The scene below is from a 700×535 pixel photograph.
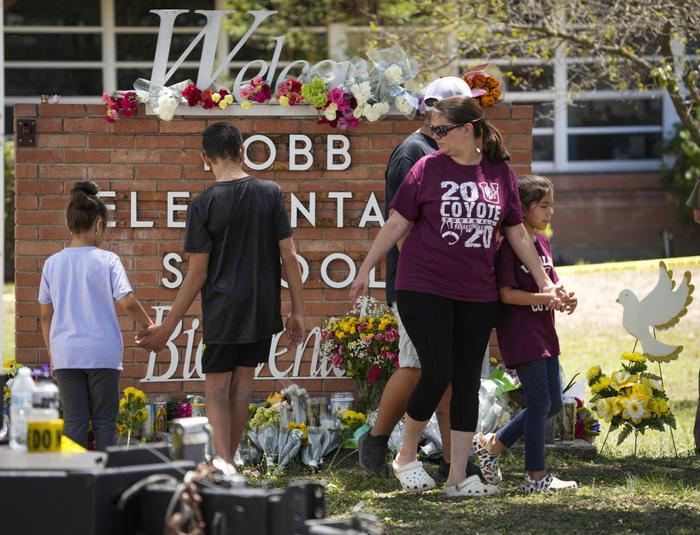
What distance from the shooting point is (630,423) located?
6758 mm

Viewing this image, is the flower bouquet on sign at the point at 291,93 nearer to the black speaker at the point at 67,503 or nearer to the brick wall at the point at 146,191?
the brick wall at the point at 146,191

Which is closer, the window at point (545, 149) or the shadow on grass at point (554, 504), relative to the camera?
the shadow on grass at point (554, 504)

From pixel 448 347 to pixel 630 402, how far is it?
67.2 inches

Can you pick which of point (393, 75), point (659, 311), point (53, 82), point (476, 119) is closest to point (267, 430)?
point (476, 119)

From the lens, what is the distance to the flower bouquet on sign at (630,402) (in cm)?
672

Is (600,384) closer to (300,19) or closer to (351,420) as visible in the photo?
(351,420)

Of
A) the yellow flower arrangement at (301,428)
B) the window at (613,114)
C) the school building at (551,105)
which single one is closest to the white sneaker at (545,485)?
the yellow flower arrangement at (301,428)

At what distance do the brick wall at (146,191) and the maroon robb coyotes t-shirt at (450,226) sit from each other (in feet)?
5.63

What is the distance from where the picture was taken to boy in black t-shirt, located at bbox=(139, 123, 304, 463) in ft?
18.4

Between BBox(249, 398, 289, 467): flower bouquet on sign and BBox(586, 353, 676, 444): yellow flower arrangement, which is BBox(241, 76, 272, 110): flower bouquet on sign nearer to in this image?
BBox(249, 398, 289, 467): flower bouquet on sign

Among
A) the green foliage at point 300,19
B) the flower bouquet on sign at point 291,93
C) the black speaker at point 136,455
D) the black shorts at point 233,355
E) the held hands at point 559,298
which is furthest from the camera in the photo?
the green foliage at point 300,19

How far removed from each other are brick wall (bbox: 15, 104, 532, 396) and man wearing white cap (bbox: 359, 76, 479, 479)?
1.18 m

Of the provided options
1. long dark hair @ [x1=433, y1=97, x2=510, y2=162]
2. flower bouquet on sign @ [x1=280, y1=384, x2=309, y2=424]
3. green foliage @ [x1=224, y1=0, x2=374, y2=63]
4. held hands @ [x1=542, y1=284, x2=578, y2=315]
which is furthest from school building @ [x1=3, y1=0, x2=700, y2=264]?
held hands @ [x1=542, y1=284, x2=578, y2=315]

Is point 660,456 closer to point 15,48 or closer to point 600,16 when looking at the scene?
point 600,16
